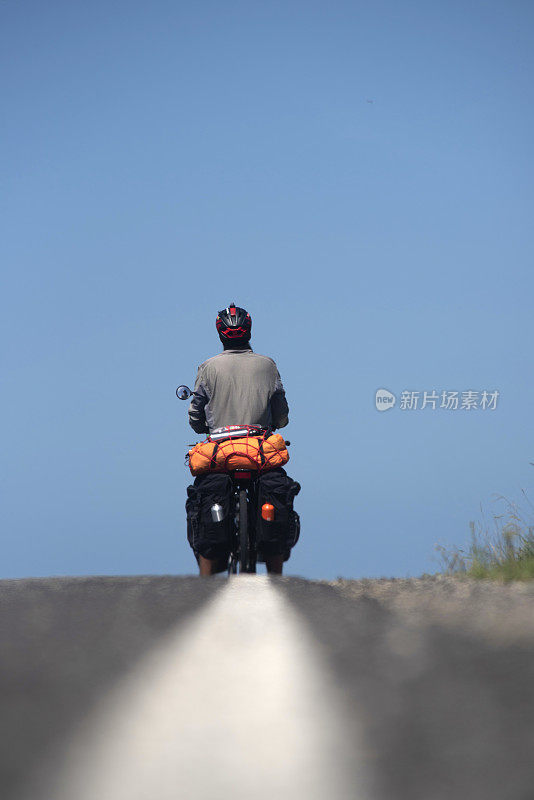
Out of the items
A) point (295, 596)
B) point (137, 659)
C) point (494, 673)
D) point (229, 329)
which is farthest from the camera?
point (229, 329)

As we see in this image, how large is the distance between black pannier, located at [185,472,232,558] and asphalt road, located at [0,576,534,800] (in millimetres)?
1409

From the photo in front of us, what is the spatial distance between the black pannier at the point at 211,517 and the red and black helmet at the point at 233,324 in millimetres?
1313

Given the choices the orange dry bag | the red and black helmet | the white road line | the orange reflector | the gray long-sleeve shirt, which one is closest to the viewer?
the white road line

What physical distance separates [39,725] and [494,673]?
6.60ft

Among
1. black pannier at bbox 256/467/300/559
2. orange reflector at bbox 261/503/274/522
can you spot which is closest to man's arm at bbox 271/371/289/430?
black pannier at bbox 256/467/300/559

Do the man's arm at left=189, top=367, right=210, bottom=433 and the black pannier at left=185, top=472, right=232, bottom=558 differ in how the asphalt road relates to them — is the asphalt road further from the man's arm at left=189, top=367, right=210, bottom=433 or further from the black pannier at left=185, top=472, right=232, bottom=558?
the man's arm at left=189, top=367, right=210, bottom=433

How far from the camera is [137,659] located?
4.66 metres

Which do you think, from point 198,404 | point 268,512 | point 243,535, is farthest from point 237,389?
point 243,535

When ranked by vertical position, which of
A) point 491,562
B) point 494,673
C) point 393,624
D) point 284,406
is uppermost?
point 284,406

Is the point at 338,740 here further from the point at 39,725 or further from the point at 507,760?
the point at 39,725

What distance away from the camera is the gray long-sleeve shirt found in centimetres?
813

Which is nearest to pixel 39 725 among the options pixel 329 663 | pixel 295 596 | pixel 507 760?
pixel 329 663

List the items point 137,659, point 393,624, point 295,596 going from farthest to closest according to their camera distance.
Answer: point 295,596, point 393,624, point 137,659

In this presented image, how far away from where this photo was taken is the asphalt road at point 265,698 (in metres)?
3.26
